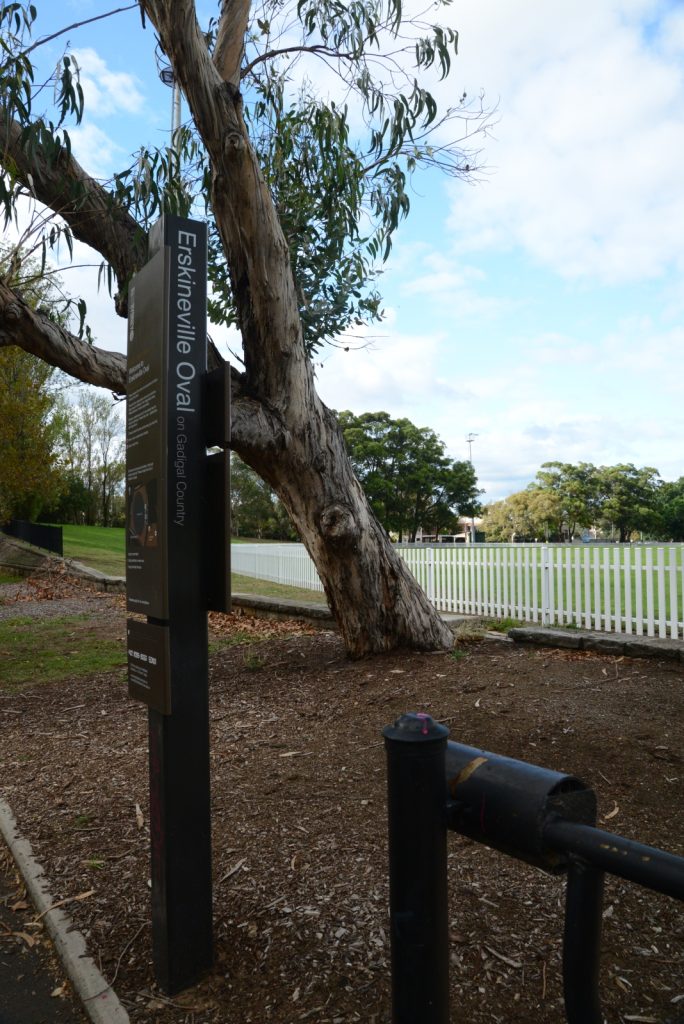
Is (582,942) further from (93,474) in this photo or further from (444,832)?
(93,474)

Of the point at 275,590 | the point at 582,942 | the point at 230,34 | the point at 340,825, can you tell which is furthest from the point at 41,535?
the point at 582,942

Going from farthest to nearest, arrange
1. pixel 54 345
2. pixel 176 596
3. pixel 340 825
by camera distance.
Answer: pixel 54 345 → pixel 340 825 → pixel 176 596

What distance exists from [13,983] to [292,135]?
7809 mm

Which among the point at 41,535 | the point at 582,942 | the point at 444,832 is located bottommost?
the point at 582,942

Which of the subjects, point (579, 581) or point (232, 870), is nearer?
point (232, 870)

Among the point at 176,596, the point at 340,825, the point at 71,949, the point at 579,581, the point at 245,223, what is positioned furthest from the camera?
the point at 579,581

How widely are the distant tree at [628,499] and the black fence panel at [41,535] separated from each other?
2329 inches

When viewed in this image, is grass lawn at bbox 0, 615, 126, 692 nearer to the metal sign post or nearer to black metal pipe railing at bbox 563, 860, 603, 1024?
the metal sign post

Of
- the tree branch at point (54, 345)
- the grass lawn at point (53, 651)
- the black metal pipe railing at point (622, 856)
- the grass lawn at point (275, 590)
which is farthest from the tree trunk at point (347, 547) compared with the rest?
the grass lawn at point (275, 590)

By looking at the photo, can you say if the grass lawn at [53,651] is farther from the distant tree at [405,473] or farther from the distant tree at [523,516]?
the distant tree at [523,516]

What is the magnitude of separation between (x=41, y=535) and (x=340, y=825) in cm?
2444

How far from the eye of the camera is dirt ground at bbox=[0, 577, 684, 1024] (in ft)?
8.18

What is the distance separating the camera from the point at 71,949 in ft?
9.14

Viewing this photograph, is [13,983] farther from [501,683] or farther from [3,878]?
[501,683]
